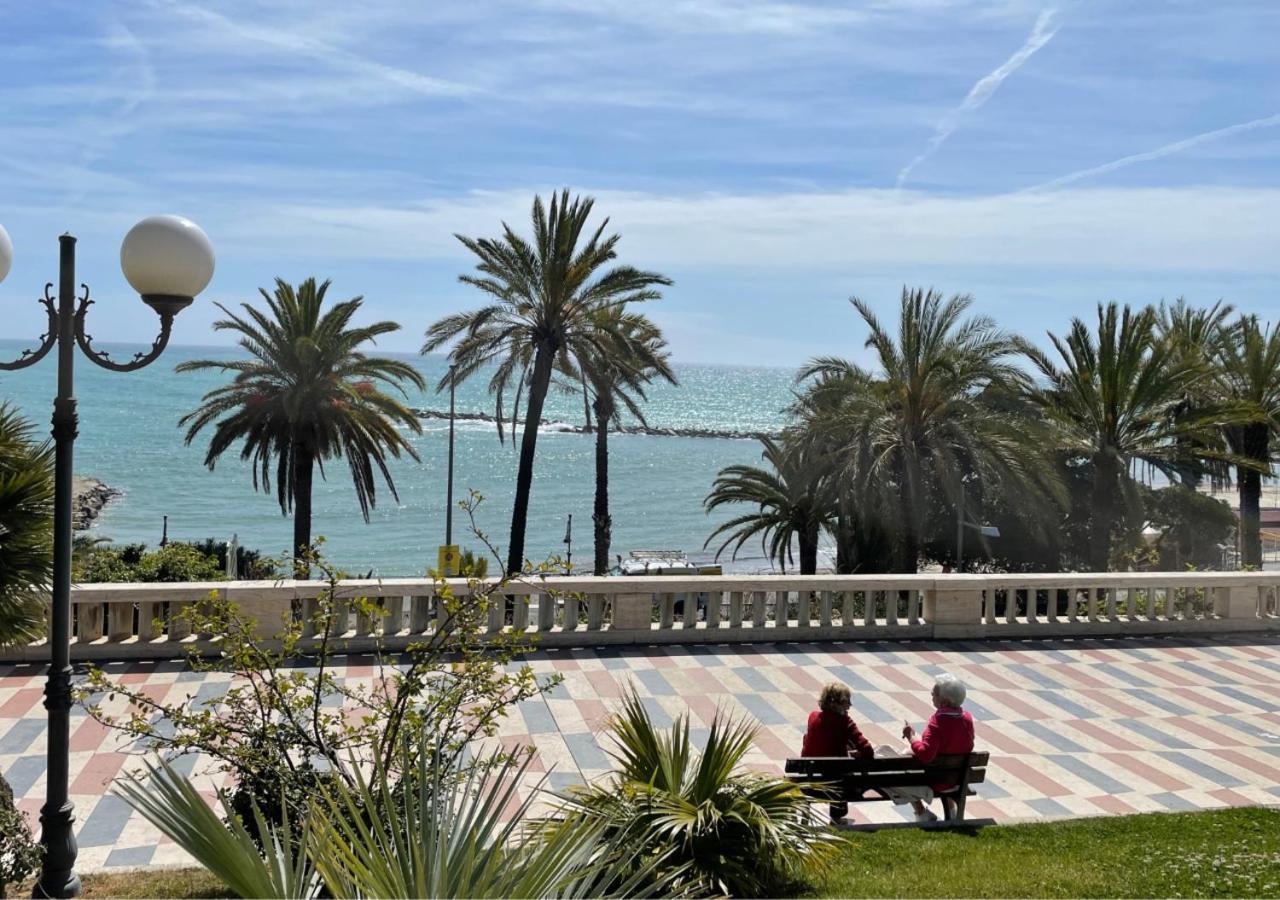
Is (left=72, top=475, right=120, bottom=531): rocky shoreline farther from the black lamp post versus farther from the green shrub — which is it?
the black lamp post

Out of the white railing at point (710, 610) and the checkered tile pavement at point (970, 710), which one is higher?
the white railing at point (710, 610)

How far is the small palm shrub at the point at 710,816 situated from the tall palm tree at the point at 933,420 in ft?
57.8

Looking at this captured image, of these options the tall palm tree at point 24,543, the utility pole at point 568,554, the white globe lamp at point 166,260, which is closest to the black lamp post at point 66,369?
the white globe lamp at point 166,260

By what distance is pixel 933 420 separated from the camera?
23797 mm

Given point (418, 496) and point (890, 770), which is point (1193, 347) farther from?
point (418, 496)


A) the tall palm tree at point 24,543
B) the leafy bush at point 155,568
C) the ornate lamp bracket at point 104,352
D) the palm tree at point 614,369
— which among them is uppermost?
the palm tree at point 614,369

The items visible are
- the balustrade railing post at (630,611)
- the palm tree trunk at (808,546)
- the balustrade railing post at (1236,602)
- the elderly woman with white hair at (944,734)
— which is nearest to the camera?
the elderly woman with white hair at (944,734)

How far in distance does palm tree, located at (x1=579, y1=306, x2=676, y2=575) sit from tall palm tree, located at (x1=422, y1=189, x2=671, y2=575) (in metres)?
0.31

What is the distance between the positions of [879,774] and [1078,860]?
1.23 meters

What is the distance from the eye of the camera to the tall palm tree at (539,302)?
24.1 m

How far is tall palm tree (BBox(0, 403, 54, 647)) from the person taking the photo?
7.04m

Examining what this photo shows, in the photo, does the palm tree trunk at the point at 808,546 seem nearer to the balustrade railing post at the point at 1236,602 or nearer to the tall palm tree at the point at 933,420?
the tall palm tree at the point at 933,420

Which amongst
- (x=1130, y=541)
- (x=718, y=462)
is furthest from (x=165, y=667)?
(x=718, y=462)

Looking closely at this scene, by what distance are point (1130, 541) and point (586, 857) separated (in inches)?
1003
